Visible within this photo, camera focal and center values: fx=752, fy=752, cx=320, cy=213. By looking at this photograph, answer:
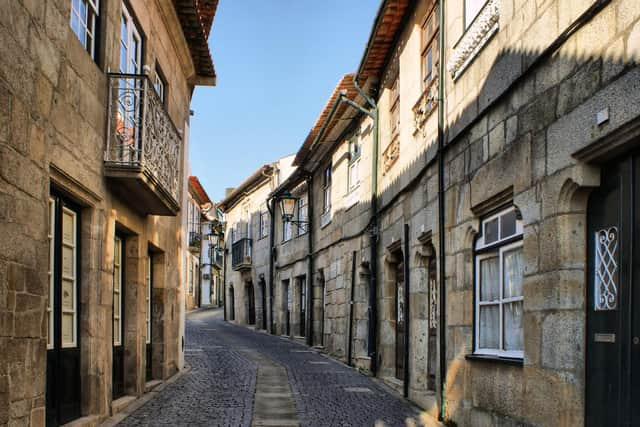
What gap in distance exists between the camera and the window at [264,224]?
2636cm

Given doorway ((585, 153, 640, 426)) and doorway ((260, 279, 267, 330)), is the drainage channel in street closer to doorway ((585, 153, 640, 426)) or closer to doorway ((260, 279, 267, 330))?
doorway ((585, 153, 640, 426))

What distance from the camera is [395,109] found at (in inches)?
488

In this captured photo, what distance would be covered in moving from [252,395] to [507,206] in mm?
4900

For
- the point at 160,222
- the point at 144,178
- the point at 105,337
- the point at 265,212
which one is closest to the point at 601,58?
the point at 144,178

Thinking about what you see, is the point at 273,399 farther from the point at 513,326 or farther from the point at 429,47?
the point at 429,47

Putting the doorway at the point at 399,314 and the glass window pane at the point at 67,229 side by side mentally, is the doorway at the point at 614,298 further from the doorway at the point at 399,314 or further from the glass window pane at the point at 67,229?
the doorway at the point at 399,314

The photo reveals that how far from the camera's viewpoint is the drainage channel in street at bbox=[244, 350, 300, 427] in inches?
325

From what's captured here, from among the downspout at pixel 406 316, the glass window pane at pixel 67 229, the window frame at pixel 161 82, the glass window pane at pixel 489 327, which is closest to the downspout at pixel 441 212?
the glass window pane at pixel 489 327

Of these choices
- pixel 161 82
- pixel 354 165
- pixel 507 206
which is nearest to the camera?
pixel 507 206

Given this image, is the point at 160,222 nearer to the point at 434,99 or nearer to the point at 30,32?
the point at 434,99

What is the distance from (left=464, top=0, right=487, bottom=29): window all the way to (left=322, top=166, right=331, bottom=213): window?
33.8 feet

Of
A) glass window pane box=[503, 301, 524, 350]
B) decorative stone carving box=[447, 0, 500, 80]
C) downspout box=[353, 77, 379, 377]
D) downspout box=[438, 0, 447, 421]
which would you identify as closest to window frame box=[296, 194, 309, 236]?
downspout box=[353, 77, 379, 377]

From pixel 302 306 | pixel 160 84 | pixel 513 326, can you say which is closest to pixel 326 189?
pixel 302 306

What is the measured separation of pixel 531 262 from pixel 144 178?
4278 millimetres
